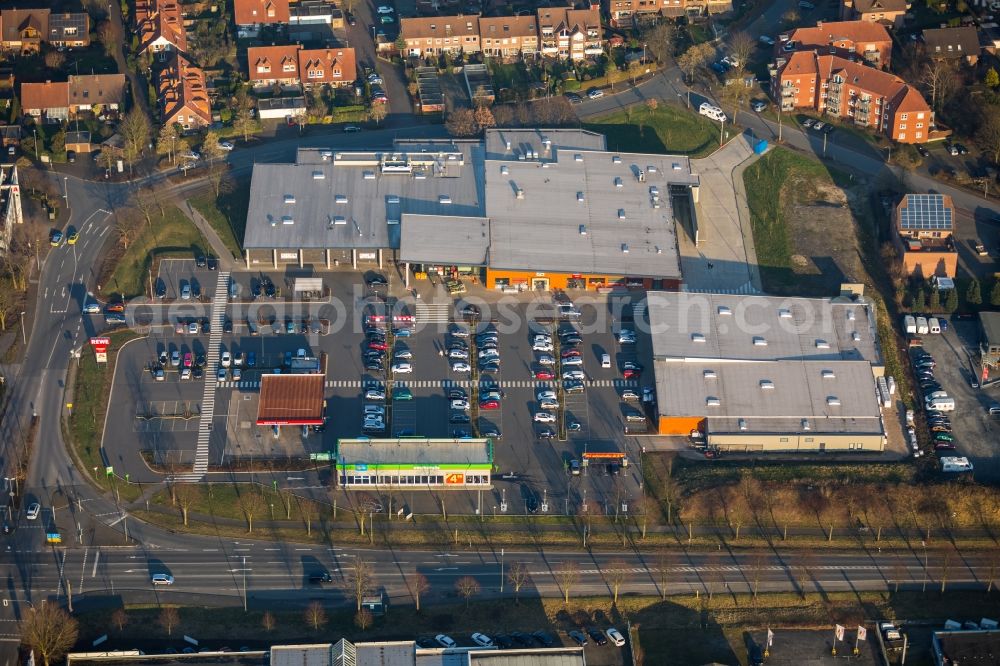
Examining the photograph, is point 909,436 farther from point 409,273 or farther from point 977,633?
point 409,273

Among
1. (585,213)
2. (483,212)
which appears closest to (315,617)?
(483,212)

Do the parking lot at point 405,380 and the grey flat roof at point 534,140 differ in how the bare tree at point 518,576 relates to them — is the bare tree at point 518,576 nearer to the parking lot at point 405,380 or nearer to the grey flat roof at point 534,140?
the parking lot at point 405,380

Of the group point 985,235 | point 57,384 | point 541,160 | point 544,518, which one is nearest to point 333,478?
point 544,518

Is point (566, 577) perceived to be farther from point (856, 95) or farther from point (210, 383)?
point (856, 95)

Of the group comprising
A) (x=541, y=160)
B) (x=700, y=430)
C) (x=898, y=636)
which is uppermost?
Result: (x=541, y=160)

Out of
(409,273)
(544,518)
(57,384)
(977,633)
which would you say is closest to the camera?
(977,633)

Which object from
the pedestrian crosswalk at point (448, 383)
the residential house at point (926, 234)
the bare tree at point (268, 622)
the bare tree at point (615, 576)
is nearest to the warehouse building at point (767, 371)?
the pedestrian crosswalk at point (448, 383)

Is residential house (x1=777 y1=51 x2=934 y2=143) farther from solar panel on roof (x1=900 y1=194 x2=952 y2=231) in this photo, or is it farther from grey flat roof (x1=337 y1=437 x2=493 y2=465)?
grey flat roof (x1=337 y1=437 x2=493 y2=465)
